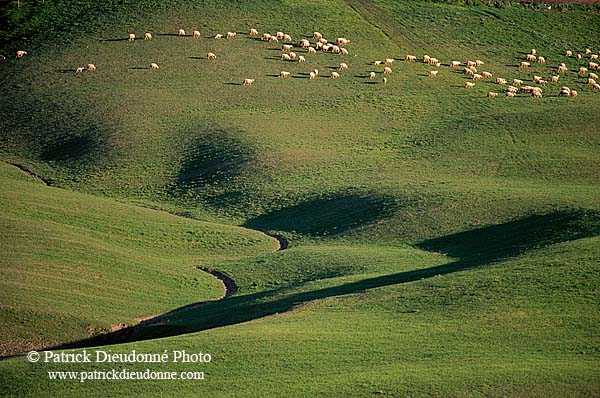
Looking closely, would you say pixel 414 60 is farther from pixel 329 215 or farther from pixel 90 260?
pixel 90 260

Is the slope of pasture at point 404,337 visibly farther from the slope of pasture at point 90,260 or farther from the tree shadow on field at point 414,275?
the slope of pasture at point 90,260

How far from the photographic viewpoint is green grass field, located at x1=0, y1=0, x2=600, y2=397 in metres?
34.2

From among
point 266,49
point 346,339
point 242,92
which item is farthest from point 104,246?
point 266,49

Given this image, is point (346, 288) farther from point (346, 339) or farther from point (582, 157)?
point (582, 157)

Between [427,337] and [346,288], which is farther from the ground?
[427,337]

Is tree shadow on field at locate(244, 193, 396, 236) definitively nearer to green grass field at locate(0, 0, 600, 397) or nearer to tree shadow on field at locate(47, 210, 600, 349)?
green grass field at locate(0, 0, 600, 397)

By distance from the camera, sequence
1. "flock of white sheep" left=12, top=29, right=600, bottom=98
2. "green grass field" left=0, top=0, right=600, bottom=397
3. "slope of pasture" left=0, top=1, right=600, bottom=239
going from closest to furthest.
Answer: "green grass field" left=0, top=0, right=600, bottom=397 < "slope of pasture" left=0, top=1, right=600, bottom=239 < "flock of white sheep" left=12, top=29, right=600, bottom=98

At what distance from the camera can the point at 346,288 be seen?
148ft

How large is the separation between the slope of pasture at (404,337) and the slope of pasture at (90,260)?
10.6 feet

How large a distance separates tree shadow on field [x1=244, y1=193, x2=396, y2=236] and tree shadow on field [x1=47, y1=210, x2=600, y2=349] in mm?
6056

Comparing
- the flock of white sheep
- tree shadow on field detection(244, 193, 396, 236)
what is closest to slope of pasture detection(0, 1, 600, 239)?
tree shadow on field detection(244, 193, 396, 236)

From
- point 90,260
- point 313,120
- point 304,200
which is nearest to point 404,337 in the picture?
point 90,260

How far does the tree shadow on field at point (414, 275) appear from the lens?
41844 mm

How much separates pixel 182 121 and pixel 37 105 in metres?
14.0
